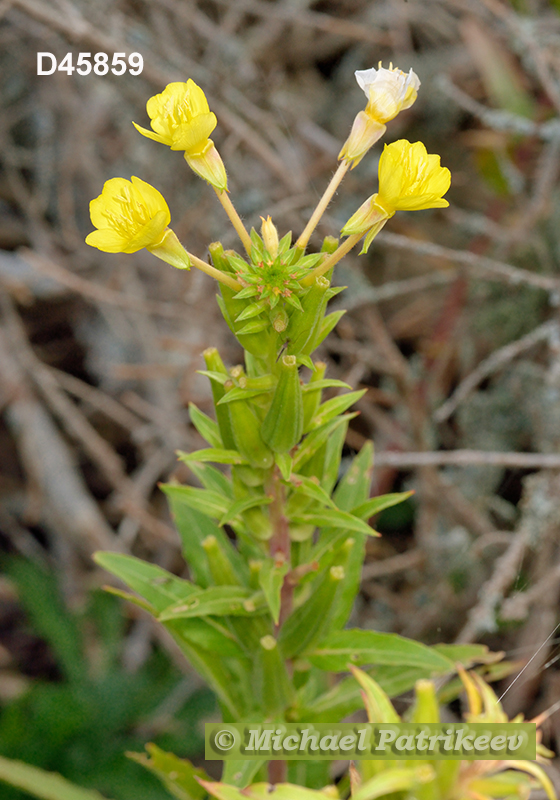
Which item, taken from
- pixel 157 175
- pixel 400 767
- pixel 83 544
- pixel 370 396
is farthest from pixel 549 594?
pixel 157 175

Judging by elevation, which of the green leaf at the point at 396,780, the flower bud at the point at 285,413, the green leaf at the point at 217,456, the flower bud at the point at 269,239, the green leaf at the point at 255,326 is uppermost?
the flower bud at the point at 269,239

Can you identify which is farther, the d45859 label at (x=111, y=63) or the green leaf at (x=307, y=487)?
the d45859 label at (x=111, y=63)

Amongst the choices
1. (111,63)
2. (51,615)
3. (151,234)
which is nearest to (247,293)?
(151,234)

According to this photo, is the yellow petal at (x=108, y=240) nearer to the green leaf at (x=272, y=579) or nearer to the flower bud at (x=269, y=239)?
the flower bud at (x=269, y=239)

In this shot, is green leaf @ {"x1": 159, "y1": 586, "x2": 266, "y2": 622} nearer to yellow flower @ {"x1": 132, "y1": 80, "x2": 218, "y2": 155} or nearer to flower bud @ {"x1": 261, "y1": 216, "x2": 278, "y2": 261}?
flower bud @ {"x1": 261, "y1": 216, "x2": 278, "y2": 261}

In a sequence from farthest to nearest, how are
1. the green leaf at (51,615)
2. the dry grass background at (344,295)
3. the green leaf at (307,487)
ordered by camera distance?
the green leaf at (51,615), the dry grass background at (344,295), the green leaf at (307,487)

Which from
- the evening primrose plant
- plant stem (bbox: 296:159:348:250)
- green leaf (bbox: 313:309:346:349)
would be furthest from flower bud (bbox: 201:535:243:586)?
plant stem (bbox: 296:159:348:250)

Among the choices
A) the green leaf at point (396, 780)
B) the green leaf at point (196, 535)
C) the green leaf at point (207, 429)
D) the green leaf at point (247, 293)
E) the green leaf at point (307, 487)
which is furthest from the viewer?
the green leaf at point (196, 535)

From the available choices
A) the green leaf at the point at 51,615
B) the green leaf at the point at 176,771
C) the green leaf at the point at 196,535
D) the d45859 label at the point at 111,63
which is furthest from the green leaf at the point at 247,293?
the green leaf at the point at 51,615
